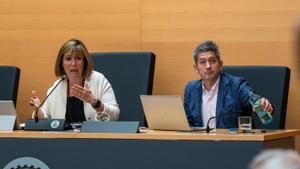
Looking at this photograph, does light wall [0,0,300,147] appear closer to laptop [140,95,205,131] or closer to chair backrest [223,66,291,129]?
chair backrest [223,66,291,129]

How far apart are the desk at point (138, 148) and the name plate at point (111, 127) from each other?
56mm

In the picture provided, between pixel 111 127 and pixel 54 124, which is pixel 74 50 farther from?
pixel 111 127

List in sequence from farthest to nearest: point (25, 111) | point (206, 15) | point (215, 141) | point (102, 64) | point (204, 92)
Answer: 1. point (25, 111)
2. point (206, 15)
3. point (102, 64)
4. point (204, 92)
5. point (215, 141)

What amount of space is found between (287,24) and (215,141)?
6.66ft

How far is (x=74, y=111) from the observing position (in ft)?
12.7

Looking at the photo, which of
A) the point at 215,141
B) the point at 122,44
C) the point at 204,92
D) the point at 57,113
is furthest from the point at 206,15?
the point at 215,141

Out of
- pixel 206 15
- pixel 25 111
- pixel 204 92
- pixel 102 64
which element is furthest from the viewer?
pixel 25 111

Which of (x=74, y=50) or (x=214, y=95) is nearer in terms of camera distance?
(x=214, y=95)

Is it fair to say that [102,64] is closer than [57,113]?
No

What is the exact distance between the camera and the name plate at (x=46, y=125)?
3.16m

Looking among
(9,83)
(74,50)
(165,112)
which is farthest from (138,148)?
(9,83)

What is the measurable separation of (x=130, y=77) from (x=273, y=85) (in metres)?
1.02

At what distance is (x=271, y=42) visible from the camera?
4539 millimetres

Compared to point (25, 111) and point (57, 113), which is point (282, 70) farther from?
point (25, 111)
